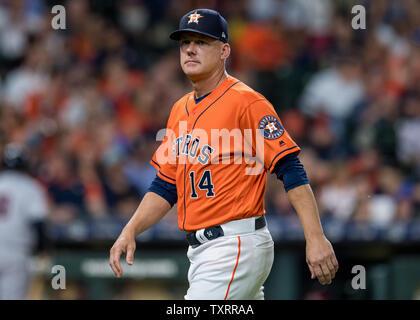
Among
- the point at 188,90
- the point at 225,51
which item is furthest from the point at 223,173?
the point at 188,90

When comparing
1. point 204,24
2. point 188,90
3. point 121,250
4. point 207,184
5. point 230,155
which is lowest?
point 121,250

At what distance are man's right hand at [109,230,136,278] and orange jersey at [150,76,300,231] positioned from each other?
0.28 metres

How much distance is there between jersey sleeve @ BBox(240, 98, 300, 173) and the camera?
3357 millimetres

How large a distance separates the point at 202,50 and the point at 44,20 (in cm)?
748

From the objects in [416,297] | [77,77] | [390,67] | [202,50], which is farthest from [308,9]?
[202,50]

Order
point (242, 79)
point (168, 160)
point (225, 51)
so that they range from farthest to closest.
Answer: point (242, 79) → point (168, 160) → point (225, 51)

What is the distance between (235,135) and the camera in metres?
3.46

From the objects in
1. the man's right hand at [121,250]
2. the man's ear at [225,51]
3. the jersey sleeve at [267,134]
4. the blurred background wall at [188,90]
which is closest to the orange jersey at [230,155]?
the jersey sleeve at [267,134]

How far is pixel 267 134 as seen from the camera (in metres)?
3.39

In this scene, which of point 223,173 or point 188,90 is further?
point 188,90

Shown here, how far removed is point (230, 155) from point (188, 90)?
5.89m

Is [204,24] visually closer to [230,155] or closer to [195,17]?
[195,17]

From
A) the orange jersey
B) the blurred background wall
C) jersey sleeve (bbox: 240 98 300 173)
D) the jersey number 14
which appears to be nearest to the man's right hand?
the orange jersey

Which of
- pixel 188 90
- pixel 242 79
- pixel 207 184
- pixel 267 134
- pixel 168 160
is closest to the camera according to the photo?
pixel 267 134
